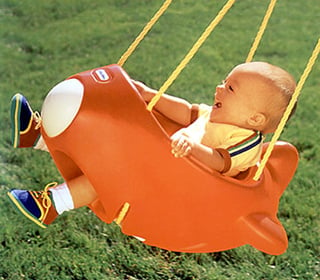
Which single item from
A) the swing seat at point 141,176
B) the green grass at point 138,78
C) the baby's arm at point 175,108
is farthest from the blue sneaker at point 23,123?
the green grass at point 138,78

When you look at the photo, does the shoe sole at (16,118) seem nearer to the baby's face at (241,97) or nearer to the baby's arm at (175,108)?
the baby's arm at (175,108)

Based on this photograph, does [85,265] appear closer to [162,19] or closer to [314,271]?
[314,271]

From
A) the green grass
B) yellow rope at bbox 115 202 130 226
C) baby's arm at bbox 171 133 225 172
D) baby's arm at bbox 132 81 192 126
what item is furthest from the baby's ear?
the green grass

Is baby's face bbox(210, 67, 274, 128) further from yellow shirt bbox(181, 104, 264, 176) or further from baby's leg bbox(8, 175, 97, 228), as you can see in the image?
baby's leg bbox(8, 175, 97, 228)

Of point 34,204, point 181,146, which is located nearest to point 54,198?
point 34,204

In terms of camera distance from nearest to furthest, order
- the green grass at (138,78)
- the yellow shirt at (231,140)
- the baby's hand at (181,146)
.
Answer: the baby's hand at (181,146) → the yellow shirt at (231,140) → the green grass at (138,78)

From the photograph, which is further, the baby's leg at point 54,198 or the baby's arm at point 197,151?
the baby's leg at point 54,198

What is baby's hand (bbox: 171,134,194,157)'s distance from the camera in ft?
5.85

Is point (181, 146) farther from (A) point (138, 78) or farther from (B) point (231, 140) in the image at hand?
(A) point (138, 78)

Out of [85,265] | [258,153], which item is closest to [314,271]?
[85,265]

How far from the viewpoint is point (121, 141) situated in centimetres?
179

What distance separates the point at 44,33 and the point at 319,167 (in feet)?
7.24

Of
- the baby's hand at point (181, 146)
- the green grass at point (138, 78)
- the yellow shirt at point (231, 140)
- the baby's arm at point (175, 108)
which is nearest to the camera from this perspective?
the baby's hand at point (181, 146)

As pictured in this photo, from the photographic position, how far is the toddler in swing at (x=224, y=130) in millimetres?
1841
